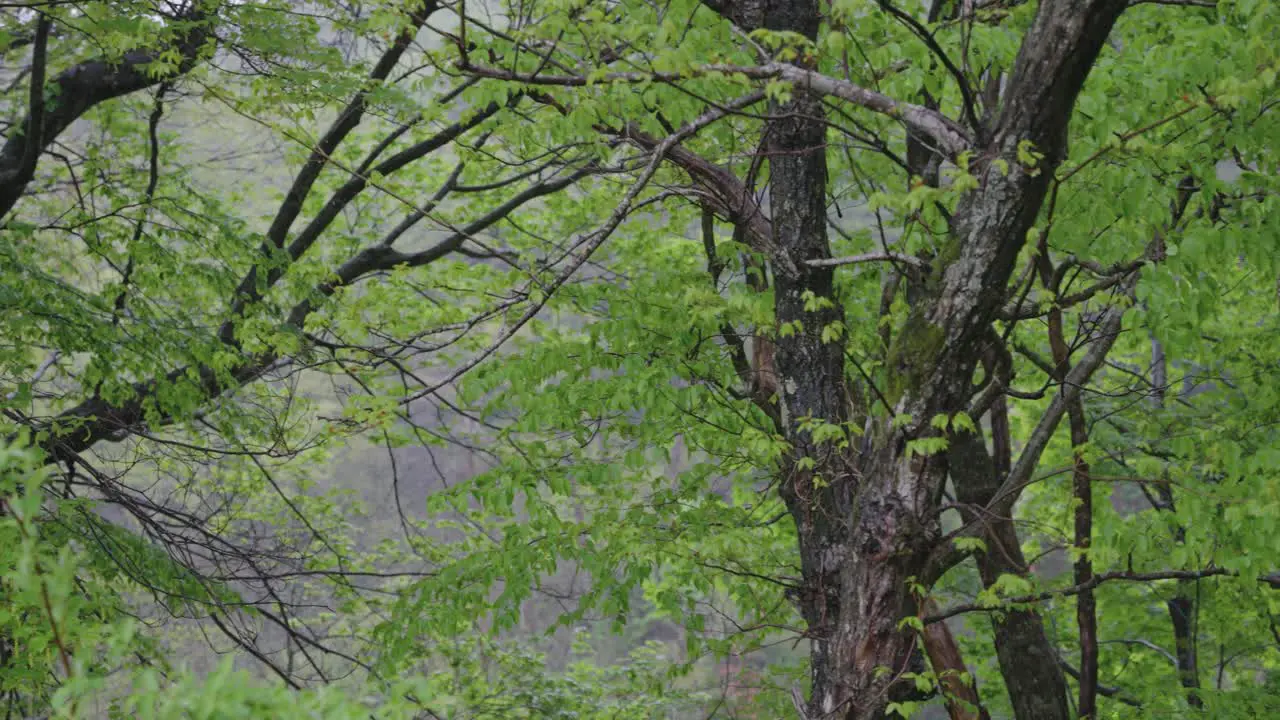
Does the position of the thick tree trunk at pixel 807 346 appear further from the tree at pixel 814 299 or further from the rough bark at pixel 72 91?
the rough bark at pixel 72 91

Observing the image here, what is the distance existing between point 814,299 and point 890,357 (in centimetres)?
85

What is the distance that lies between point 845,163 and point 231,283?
410 centimetres

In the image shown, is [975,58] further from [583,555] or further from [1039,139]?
[583,555]

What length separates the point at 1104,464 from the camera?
7.85 m

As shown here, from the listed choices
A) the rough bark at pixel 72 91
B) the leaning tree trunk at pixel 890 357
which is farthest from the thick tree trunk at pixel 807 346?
the rough bark at pixel 72 91

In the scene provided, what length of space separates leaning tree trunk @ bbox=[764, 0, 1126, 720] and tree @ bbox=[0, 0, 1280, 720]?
0.04 ft

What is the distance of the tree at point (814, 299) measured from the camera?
11.8ft

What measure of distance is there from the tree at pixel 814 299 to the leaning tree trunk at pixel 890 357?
0.01 m

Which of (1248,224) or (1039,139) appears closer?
(1039,139)

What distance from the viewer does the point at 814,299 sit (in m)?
4.59

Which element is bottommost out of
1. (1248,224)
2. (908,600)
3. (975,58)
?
(908,600)

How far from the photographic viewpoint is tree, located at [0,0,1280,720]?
3611mm

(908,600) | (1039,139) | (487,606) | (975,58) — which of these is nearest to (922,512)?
(908,600)

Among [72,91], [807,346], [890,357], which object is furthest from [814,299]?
[72,91]
